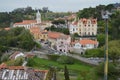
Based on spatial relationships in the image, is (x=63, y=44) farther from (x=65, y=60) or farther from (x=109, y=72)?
(x=109, y=72)

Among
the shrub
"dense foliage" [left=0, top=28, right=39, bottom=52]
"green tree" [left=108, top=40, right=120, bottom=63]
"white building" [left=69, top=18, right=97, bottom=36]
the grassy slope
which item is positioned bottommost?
the grassy slope

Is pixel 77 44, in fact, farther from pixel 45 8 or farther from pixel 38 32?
pixel 45 8

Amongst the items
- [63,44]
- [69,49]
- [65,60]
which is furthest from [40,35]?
[65,60]

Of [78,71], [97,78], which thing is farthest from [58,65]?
[97,78]

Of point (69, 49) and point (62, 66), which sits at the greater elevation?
point (69, 49)

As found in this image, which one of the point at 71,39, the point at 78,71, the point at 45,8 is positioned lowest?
the point at 78,71

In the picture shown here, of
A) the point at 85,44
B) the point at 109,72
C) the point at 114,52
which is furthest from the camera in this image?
the point at 85,44

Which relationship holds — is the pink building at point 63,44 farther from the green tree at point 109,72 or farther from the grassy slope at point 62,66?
the green tree at point 109,72

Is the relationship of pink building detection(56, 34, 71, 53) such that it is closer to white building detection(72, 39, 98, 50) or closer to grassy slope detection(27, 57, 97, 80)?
white building detection(72, 39, 98, 50)

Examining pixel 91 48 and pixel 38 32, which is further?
pixel 38 32

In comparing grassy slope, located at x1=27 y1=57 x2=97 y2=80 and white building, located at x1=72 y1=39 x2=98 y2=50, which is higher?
white building, located at x1=72 y1=39 x2=98 y2=50

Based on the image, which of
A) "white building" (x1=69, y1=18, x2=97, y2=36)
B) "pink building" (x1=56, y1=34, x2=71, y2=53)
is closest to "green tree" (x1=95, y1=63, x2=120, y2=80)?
"pink building" (x1=56, y1=34, x2=71, y2=53)
